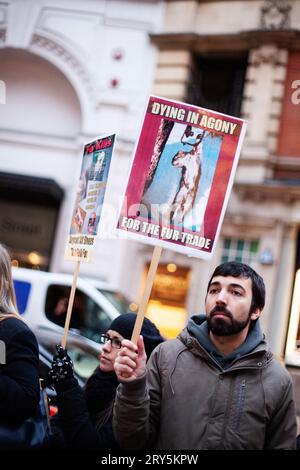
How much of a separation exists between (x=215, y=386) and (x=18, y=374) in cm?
86

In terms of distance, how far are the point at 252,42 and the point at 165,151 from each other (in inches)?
373

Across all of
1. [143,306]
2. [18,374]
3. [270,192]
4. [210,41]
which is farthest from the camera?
[210,41]

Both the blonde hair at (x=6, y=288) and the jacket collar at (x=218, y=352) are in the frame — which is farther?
the blonde hair at (x=6, y=288)

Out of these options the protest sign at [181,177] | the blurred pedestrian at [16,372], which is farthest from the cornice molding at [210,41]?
the blurred pedestrian at [16,372]

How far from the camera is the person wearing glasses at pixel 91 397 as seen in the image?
2619mm

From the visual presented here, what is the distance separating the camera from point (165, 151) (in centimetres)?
267

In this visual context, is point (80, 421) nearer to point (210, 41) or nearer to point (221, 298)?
point (221, 298)

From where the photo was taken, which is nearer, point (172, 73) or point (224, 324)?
point (224, 324)

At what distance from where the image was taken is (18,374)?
2463 mm

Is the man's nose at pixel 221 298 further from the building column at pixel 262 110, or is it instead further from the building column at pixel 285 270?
the building column at pixel 262 110

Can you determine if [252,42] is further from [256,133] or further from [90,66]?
[90,66]

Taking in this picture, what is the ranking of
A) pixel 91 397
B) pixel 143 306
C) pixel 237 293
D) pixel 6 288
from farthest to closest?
1. pixel 91 397
2. pixel 6 288
3. pixel 237 293
4. pixel 143 306

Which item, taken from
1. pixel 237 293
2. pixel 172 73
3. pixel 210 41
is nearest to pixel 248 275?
pixel 237 293
